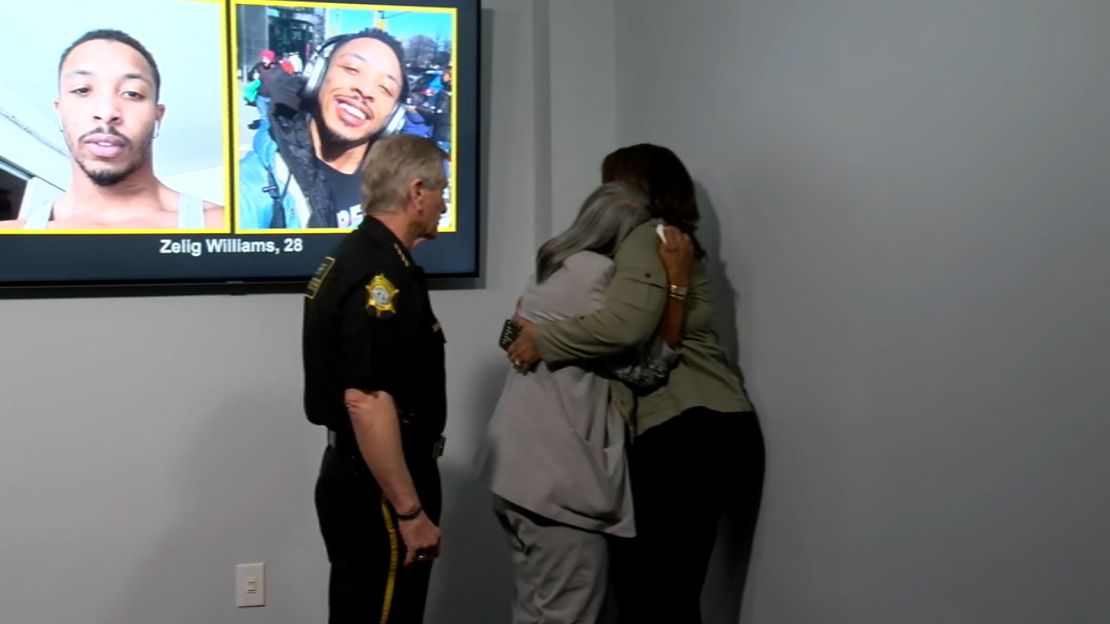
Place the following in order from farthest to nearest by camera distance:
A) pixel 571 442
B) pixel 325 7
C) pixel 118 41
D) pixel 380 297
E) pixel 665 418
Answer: pixel 325 7 → pixel 118 41 → pixel 665 418 → pixel 571 442 → pixel 380 297

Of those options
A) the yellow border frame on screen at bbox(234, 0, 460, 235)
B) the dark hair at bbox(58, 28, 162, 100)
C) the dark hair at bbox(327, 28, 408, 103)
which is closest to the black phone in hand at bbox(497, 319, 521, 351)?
the yellow border frame on screen at bbox(234, 0, 460, 235)

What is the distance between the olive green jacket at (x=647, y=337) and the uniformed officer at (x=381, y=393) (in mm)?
287

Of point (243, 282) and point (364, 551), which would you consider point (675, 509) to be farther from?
point (243, 282)

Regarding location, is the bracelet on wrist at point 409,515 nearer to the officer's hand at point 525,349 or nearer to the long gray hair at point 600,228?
the officer's hand at point 525,349

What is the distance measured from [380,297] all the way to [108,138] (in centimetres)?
118

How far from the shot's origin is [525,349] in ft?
7.02

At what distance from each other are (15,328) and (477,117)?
4.29ft

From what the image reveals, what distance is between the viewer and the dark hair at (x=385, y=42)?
269cm

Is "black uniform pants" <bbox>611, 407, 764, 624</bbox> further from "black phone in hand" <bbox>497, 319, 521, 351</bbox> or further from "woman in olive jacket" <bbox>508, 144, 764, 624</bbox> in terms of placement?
"black phone in hand" <bbox>497, 319, 521, 351</bbox>

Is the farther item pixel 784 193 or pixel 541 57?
pixel 541 57

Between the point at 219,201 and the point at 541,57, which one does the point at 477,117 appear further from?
the point at 219,201

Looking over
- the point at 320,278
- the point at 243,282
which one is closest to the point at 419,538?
the point at 320,278

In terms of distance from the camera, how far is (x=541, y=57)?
2912 mm

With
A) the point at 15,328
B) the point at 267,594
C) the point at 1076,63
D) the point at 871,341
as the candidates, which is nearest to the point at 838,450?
the point at 871,341
